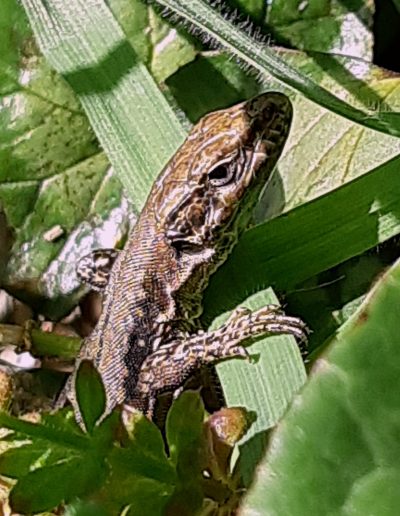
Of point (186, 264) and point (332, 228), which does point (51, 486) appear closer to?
point (332, 228)

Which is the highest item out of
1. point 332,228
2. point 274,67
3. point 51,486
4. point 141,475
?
point 274,67

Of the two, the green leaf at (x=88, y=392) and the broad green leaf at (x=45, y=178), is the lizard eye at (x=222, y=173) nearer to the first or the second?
the broad green leaf at (x=45, y=178)

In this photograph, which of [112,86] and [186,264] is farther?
[186,264]

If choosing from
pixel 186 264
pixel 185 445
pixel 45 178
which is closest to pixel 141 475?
pixel 185 445

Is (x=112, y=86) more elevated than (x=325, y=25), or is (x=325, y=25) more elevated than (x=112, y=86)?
(x=112, y=86)

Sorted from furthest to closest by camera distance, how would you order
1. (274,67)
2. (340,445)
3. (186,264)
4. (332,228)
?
(186,264), (332,228), (274,67), (340,445)

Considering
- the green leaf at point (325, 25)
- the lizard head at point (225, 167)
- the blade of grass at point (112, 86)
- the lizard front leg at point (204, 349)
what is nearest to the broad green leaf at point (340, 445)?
the lizard front leg at point (204, 349)
